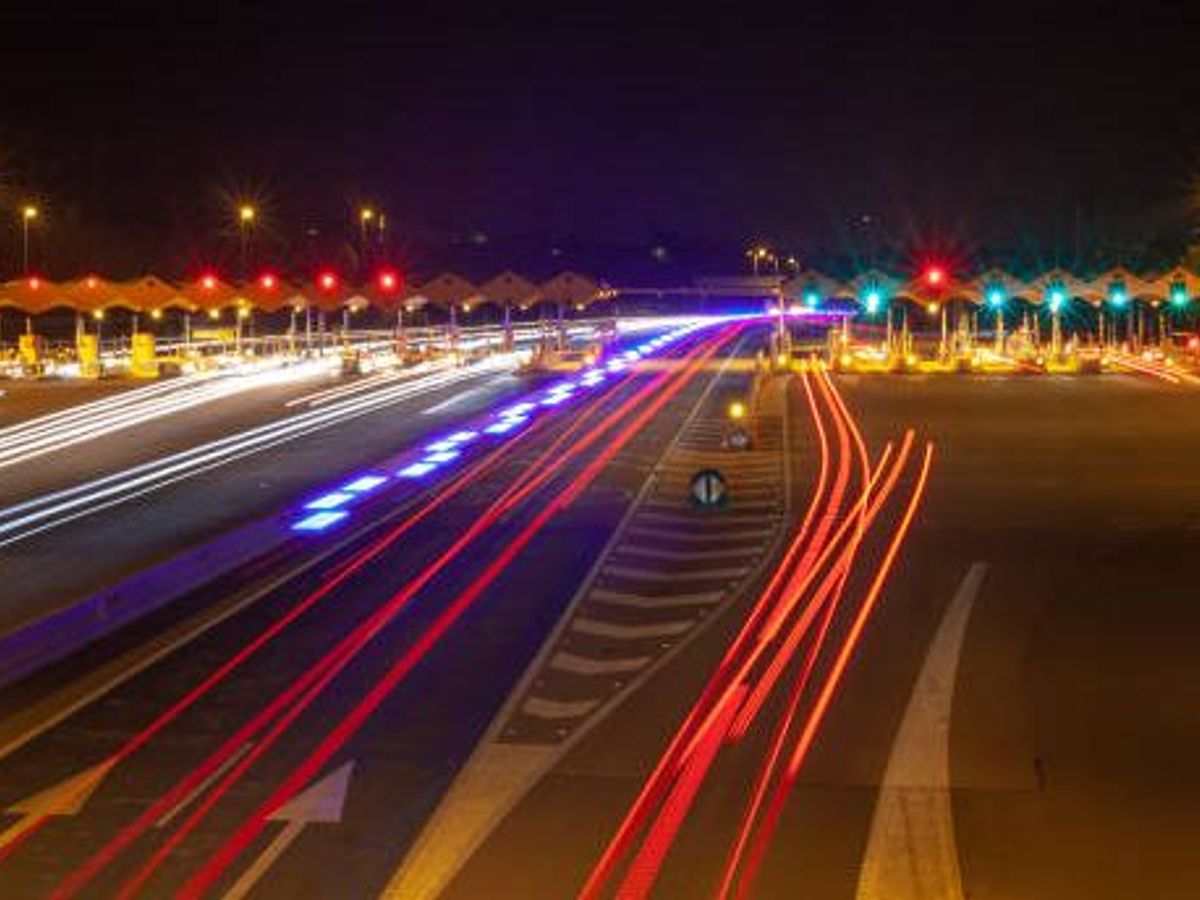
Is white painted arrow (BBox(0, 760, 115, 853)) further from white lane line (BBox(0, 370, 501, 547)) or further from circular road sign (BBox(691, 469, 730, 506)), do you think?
circular road sign (BBox(691, 469, 730, 506))

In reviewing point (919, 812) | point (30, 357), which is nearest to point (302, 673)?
point (919, 812)

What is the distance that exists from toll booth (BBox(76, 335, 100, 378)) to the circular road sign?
4365 centimetres

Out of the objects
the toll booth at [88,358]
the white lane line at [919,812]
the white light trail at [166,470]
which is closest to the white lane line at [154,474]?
the white light trail at [166,470]

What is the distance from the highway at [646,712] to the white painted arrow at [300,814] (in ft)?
0.10

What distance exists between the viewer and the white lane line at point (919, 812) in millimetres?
9953

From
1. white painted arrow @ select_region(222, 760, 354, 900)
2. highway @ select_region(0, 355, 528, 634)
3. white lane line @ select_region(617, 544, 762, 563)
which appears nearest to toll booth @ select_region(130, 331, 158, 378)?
highway @ select_region(0, 355, 528, 634)

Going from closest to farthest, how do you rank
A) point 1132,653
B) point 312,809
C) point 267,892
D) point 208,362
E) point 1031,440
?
point 267,892
point 312,809
point 1132,653
point 1031,440
point 208,362

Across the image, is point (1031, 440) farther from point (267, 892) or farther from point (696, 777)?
point (267, 892)

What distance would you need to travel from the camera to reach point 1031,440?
1624 inches

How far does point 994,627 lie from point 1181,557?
634 cm

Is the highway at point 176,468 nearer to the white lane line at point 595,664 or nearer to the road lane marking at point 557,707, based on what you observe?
the white lane line at point 595,664

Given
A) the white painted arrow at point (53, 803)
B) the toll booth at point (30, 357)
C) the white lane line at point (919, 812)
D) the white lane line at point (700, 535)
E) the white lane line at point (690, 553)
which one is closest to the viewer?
the white lane line at point (919, 812)

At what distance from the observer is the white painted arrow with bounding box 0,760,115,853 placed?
37.2ft

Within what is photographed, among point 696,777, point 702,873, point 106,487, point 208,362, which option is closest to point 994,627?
point 696,777
